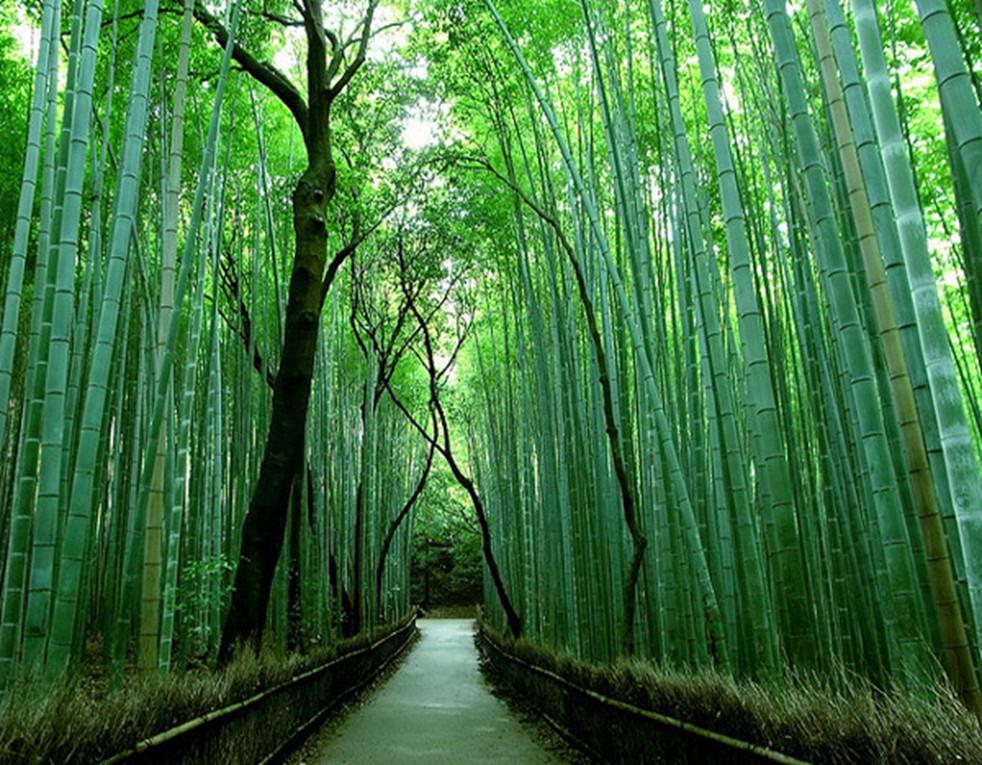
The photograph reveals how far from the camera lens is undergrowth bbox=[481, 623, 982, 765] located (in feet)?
3.69

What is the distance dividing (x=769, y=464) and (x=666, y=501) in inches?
50.7

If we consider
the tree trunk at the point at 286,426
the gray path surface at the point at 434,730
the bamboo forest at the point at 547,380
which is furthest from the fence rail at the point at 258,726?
the tree trunk at the point at 286,426

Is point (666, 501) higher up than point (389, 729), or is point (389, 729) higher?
point (666, 501)

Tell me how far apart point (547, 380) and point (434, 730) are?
2.44 metres

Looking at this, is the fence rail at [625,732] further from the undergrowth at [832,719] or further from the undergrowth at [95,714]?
the undergrowth at [95,714]

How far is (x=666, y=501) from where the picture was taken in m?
3.22

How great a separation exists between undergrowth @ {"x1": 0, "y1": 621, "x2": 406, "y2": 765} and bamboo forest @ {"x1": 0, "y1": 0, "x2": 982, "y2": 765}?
0.01 meters

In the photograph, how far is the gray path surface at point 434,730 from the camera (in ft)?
11.8

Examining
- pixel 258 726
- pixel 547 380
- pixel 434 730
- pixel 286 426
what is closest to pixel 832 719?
pixel 258 726

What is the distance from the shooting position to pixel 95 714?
1646 mm

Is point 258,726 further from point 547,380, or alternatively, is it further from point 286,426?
point 547,380

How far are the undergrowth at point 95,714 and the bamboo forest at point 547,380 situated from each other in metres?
0.01

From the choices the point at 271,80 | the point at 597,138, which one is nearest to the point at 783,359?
the point at 597,138

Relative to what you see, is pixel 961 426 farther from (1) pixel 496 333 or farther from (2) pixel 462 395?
(2) pixel 462 395
